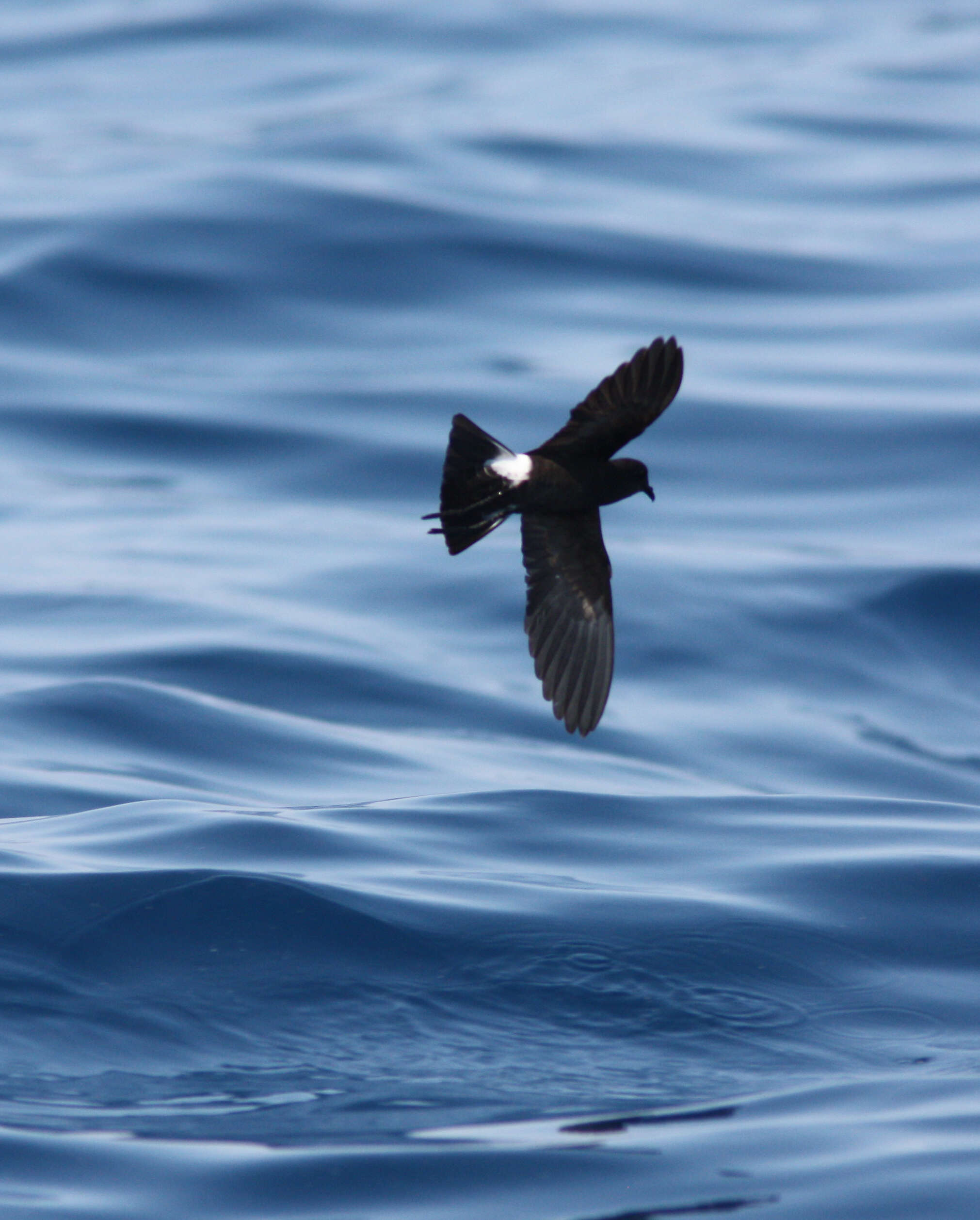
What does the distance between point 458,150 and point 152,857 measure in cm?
1546

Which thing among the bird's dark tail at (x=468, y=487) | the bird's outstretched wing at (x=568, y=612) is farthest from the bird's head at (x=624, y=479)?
the bird's outstretched wing at (x=568, y=612)

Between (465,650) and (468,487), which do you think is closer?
(468,487)

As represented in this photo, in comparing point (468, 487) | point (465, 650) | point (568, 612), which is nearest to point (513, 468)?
point (468, 487)

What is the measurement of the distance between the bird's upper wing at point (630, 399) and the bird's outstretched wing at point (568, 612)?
0.70 m

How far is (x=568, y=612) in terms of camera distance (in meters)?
5.13

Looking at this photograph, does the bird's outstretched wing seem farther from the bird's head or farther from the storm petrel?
the bird's head

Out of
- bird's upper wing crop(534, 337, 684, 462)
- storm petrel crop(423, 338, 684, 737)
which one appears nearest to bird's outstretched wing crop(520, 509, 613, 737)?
storm petrel crop(423, 338, 684, 737)

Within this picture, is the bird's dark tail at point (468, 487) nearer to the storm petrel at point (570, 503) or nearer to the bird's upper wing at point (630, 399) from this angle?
the storm petrel at point (570, 503)

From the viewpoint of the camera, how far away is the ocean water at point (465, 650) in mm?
4598

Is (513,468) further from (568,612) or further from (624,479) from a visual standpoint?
(568,612)

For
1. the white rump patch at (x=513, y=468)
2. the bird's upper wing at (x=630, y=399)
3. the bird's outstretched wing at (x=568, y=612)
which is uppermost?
the bird's upper wing at (x=630, y=399)

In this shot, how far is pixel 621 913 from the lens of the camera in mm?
5766

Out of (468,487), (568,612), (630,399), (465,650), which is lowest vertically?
(568,612)

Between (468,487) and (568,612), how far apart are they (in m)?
0.88
